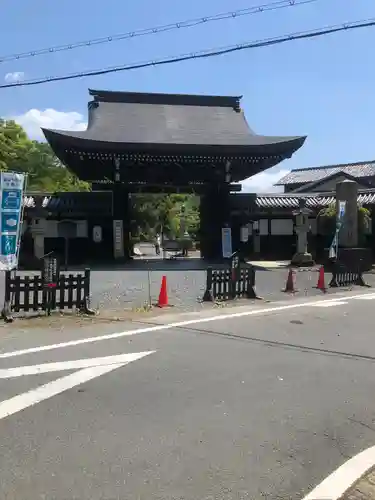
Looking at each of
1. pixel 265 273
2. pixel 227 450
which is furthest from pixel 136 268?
pixel 227 450

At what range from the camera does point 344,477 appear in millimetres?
3670

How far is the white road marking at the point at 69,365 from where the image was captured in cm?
629

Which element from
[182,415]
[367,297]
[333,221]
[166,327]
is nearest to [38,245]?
[333,221]

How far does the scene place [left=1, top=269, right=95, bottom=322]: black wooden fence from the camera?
33.6ft

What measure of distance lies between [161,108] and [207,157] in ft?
21.3

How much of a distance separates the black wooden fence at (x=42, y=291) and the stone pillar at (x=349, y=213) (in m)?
14.3

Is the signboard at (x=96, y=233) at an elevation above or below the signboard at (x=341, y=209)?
below

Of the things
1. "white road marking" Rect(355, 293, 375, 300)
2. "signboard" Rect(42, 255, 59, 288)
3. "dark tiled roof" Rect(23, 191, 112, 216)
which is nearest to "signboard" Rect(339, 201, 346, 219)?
"white road marking" Rect(355, 293, 375, 300)

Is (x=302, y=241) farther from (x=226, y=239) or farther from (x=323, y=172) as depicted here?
(x=323, y=172)

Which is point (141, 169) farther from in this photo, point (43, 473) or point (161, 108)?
point (43, 473)

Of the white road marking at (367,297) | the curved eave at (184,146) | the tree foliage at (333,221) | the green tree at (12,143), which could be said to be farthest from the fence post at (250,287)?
the green tree at (12,143)

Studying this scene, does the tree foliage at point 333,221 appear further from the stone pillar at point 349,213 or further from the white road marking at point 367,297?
the white road marking at point 367,297

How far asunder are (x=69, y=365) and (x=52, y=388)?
105 centimetres

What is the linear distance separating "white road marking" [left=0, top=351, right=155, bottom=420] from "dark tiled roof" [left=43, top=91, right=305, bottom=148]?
59.8 feet
